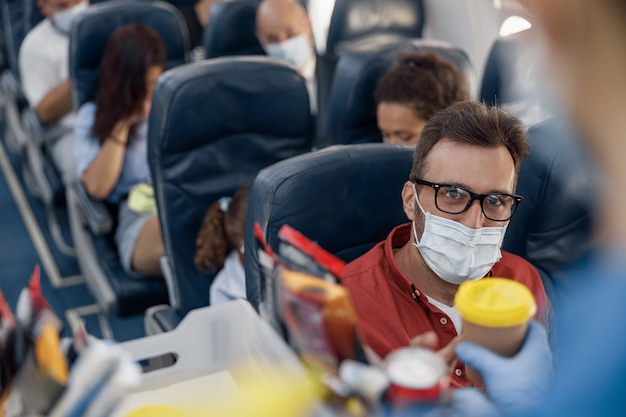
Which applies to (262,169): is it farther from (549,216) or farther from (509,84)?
(509,84)

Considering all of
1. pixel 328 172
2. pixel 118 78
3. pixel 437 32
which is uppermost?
pixel 328 172

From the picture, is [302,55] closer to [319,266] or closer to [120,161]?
[120,161]

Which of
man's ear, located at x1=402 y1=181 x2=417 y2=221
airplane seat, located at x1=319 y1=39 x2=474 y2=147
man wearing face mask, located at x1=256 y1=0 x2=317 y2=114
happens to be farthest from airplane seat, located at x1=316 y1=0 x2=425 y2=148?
man's ear, located at x1=402 y1=181 x2=417 y2=221

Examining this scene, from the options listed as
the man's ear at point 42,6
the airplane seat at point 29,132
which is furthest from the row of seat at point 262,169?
the man's ear at point 42,6

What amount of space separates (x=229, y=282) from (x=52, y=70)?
206cm

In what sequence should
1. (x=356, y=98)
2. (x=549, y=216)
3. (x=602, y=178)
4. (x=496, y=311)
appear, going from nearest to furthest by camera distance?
(x=602, y=178) → (x=496, y=311) → (x=549, y=216) → (x=356, y=98)

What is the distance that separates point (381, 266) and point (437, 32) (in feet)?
10.9

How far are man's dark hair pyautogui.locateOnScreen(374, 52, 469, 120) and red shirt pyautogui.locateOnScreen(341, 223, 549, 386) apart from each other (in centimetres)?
85

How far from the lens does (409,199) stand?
1945 millimetres

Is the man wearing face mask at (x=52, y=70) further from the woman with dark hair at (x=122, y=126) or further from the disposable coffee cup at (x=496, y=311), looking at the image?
the disposable coffee cup at (x=496, y=311)

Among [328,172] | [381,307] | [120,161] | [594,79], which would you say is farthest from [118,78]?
[594,79]

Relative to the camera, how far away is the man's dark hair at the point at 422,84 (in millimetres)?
2682

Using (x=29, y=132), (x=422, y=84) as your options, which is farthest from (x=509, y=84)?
(x=29, y=132)

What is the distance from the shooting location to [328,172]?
78.7 inches
